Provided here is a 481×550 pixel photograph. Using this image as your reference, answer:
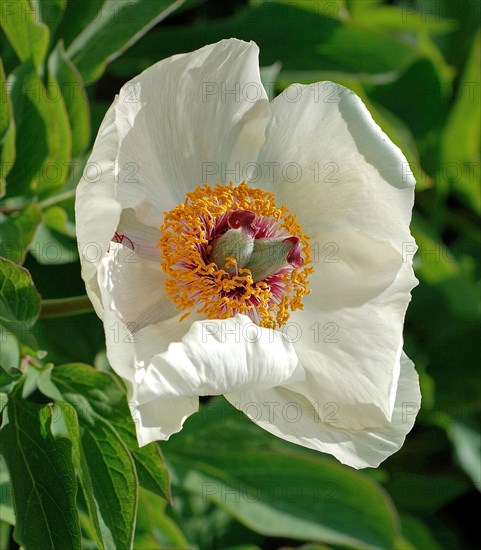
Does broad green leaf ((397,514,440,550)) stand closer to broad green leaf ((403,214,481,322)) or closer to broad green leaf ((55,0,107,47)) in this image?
broad green leaf ((403,214,481,322))

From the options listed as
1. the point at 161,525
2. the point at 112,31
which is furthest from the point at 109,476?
the point at 112,31

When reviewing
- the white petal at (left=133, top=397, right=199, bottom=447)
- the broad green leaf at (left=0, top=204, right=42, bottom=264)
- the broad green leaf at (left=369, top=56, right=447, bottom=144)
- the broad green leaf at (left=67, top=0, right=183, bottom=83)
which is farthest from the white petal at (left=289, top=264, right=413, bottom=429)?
the broad green leaf at (left=369, top=56, right=447, bottom=144)

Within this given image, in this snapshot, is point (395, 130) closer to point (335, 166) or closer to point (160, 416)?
point (335, 166)

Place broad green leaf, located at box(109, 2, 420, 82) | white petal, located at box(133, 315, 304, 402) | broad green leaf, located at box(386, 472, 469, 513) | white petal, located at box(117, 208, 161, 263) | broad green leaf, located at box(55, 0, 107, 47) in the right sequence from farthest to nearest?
broad green leaf, located at box(386, 472, 469, 513), broad green leaf, located at box(109, 2, 420, 82), broad green leaf, located at box(55, 0, 107, 47), white petal, located at box(117, 208, 161, 263), white petal, located at box(133, 315, 304, 402)

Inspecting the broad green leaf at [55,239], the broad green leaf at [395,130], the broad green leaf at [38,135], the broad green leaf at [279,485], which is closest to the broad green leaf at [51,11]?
the broad green leaf at [38,135]

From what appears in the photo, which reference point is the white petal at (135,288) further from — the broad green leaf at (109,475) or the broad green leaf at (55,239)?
the broad green leaf at (55,239)

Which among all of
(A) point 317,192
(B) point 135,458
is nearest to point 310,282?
(A) point 317,192
